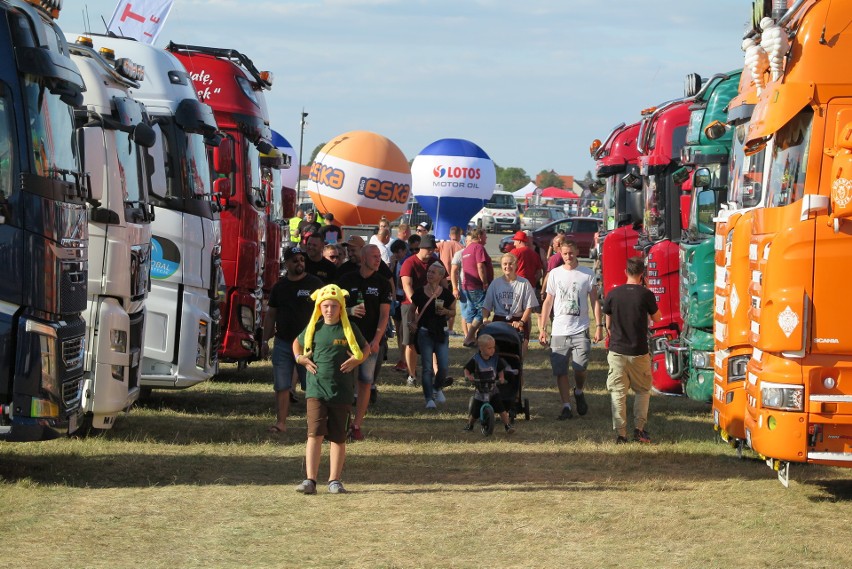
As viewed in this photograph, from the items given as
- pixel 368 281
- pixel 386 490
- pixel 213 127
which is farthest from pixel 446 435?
pixel 213 127

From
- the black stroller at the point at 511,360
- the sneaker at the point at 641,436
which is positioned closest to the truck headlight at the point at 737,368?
the sneaker at the point at 641,436

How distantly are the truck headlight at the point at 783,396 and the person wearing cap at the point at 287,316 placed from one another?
5249mm

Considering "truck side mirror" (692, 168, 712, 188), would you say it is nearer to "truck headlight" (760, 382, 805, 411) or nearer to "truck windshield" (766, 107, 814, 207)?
"truck windshield" (766, 107, 814, 207)

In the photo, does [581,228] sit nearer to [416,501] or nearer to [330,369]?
[330,369]

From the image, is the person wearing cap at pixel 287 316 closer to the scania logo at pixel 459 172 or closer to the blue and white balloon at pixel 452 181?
the blue and white balloon at pixel 452 181

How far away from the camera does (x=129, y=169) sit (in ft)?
39.1

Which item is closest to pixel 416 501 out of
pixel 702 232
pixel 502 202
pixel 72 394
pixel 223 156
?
pixel 72 394

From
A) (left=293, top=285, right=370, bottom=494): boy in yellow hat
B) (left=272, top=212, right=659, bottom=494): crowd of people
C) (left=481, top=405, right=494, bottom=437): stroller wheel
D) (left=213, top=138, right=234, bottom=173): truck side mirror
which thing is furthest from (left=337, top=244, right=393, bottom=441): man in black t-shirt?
(left=293, top=285, right=370, bottom=494): boy in yellow hat

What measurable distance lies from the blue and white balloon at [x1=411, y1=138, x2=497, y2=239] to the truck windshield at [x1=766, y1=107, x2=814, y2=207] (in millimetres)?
33672

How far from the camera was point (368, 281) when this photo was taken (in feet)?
44.7

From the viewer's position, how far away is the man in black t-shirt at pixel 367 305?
13.3 metres

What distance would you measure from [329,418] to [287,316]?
2903 millimetres

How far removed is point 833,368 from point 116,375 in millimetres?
5701

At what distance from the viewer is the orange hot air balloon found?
129 feet
